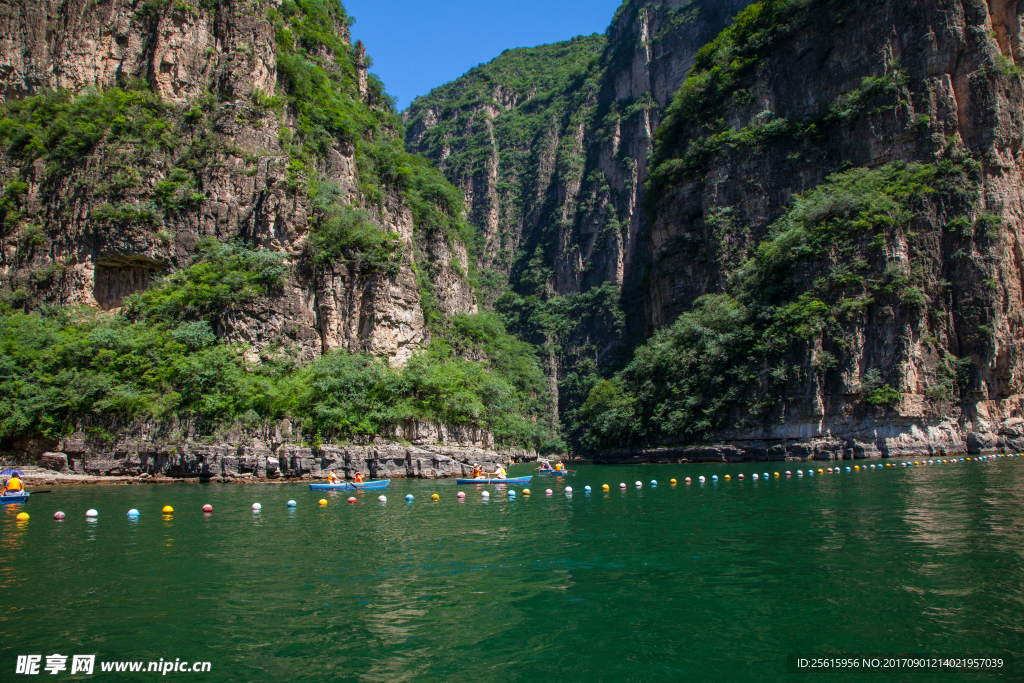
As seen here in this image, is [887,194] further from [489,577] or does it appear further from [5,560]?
[5,560]

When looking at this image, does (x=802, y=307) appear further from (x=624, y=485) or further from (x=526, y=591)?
(x=526, y=591)

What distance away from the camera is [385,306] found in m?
48.1

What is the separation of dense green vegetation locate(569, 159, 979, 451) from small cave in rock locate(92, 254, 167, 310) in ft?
145

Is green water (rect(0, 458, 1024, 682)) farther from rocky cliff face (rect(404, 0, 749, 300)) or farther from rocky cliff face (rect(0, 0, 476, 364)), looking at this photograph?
rocky cliff face (rect(404, 0, 749, 300))

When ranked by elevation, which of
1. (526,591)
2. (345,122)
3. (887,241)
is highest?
(345,122)

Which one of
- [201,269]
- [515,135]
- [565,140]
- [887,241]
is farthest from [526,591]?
[515,135]

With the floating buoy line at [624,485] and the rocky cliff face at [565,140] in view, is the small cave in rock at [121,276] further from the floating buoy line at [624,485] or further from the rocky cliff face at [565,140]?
the rocky cliff face at [565,140]

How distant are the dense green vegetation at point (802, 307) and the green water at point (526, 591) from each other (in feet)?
103

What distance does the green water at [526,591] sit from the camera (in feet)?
26.2

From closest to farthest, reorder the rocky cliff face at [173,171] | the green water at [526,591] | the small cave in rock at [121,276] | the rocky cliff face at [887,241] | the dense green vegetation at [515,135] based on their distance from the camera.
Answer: the green water at [526,591]
the small cave in rock at [121,276]
the rocky cliff face at [173,171]
the rocky cliff face at [887,241]
the dense green vegetation at [515,135]

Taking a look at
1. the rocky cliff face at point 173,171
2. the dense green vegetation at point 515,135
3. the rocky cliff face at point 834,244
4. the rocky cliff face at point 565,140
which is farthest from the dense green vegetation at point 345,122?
the dense green vegetation at point 515,135

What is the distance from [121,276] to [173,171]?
8.96 metres

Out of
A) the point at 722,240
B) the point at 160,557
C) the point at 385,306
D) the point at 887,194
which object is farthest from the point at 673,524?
the point at 722,240

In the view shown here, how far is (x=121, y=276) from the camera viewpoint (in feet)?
146
